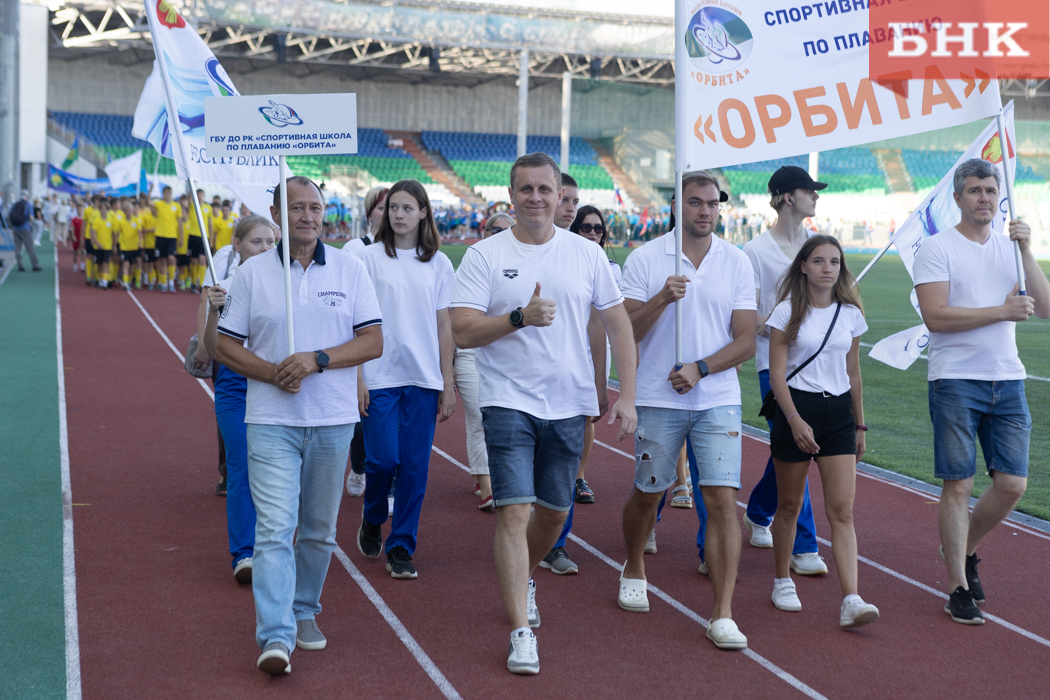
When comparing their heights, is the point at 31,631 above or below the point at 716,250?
below

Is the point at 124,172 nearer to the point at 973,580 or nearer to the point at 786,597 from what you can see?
the point at 786,597

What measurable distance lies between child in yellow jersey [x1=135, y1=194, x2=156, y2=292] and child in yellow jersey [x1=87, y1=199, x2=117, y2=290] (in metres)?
0.59

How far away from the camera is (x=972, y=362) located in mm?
4875

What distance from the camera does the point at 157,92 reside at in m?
6.93

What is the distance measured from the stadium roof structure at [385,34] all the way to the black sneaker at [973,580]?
145ft

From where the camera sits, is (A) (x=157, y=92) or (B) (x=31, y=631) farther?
(A) (x=157, y=92)

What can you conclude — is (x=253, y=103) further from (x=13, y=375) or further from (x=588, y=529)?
(x=13, y=375)

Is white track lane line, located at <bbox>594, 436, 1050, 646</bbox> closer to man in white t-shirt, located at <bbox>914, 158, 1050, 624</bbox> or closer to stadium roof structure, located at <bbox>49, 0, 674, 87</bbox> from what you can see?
man in white t-shirt, located at <bbox>914, 158, 1050, 624</bbox>

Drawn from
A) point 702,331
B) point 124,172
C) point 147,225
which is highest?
point 124,172

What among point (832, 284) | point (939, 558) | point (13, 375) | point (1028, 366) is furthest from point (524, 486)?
point (1028, 366)

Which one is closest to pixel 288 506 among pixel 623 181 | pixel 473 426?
pixel 473 426

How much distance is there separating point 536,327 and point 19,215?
76.8 ft

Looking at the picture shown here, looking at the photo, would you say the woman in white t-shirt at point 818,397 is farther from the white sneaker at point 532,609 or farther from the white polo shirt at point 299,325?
the white polo shirt at point 299,325

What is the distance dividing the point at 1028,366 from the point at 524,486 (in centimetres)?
1125
